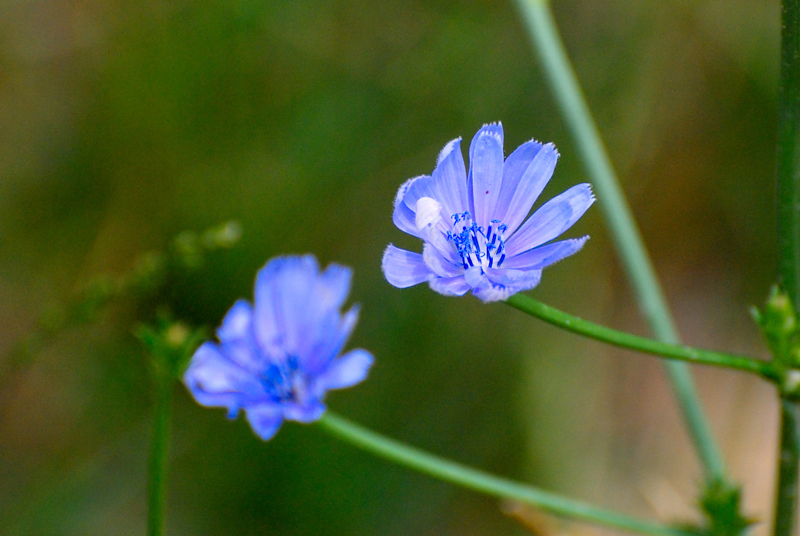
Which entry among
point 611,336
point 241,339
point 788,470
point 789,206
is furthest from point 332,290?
point 788,470

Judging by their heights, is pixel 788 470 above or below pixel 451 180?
below

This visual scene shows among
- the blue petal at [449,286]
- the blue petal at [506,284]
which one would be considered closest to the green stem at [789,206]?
the blue petal at [506,284]

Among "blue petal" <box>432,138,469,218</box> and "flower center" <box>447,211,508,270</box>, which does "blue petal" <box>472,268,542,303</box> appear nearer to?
"flower center" <box>447,211,508,270</box>

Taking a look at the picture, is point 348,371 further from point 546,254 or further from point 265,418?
point 546,254

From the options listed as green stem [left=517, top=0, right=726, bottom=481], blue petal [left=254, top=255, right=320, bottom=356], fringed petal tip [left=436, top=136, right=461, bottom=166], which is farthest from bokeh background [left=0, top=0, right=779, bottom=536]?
fringed petal tip [left=436, top=136, right=461, bottom=166]

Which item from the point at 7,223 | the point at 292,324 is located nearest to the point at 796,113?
the point at 292,324

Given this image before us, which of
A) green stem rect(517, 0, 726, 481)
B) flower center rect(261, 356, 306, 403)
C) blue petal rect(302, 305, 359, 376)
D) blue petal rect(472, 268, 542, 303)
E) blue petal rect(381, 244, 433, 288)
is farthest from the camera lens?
green stem rect(517, 0, 726, 481)

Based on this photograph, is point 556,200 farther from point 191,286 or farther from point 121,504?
point 121,504
